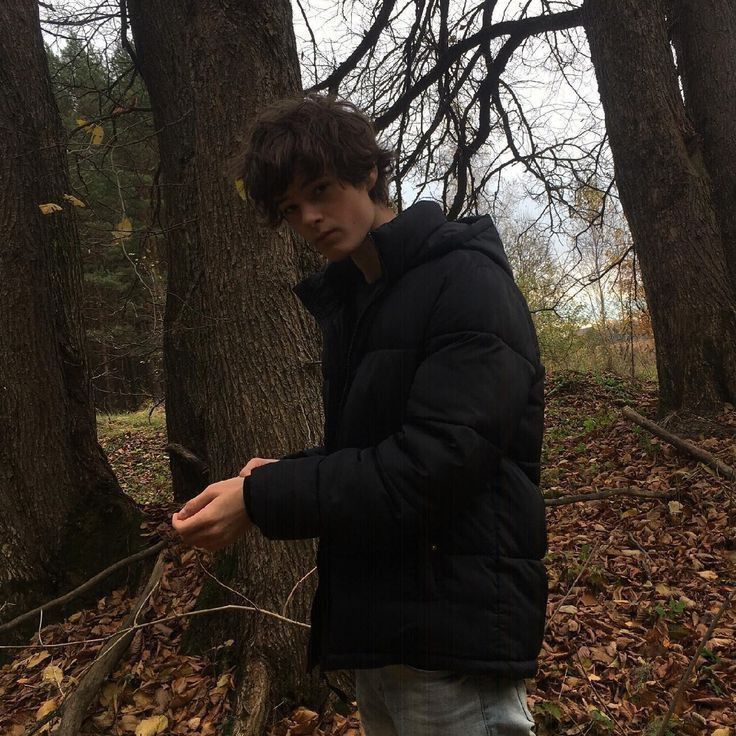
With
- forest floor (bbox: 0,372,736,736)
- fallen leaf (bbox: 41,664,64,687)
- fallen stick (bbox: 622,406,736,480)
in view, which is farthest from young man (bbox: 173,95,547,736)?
fallen stick (bbox: 622,406,736,480)

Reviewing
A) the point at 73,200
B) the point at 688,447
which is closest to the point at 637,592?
the point at 688,447

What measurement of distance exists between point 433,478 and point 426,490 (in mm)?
30

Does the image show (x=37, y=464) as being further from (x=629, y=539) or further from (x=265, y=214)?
(x=629, y=539)

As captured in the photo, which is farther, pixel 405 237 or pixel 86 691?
pixel 86 691

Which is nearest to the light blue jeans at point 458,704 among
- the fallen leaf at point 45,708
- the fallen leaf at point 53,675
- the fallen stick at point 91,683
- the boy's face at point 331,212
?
the boy's face at point 331,212

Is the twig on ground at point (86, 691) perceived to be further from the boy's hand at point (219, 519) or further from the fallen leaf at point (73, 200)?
the fallen leaf at point (73, 200)

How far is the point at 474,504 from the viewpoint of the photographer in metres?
1.22

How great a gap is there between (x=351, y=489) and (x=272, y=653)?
2.11 metres

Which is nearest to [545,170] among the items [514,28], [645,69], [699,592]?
[514,28]

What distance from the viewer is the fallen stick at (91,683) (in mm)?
2734

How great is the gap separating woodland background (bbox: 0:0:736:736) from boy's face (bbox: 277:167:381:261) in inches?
48.0

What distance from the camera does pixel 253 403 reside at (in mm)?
2936

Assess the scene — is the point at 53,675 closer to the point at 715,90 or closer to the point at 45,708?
the point at 45,708

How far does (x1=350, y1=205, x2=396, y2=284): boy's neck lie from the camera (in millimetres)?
1516
